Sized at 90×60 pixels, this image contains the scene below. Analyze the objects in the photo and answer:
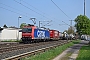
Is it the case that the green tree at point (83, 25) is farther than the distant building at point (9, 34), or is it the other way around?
the green tree at point (83, 25)

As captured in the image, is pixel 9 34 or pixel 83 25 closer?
pixel 9 34

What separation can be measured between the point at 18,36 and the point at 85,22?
103 ft

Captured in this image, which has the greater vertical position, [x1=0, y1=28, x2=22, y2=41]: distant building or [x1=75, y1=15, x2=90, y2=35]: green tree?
[x1=75, y1=15, x2=90, y2=35]: green tree

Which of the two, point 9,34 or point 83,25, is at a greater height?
point 83,25

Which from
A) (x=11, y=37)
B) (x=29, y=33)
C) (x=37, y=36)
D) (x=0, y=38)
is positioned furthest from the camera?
(x=11, y=37)

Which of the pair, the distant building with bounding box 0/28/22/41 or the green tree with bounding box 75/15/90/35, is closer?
the distant building with bounding box 0/28/22/41

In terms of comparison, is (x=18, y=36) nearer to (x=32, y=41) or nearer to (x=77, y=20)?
(x=32, y=41)

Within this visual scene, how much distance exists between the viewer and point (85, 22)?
86812 millimetres

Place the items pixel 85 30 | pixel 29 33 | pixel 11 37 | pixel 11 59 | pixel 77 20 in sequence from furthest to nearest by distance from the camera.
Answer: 1. pixel 77 20
2. pixel 85 30
3. pixel 11 37
4. pixel 29 33
5. pixel 11 59

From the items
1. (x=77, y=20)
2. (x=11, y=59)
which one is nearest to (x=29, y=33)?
(x=11, y=59)

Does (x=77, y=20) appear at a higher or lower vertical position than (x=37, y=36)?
higher

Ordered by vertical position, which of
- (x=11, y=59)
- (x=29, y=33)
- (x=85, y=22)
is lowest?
(x=11, y=59)

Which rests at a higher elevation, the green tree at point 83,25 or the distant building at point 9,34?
the green tree at point 83,25

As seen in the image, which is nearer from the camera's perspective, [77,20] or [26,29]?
[26,29]
